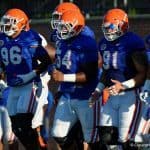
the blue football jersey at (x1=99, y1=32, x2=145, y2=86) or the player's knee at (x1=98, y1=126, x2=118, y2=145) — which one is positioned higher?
the blue football jersey at (x1=99, y1=32, x2=145, y2=86)

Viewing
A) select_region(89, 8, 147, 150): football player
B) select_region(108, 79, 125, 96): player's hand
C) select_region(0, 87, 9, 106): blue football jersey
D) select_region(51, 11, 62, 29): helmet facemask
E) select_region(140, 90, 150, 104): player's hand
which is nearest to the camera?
select_region(108, 79, 125, 96): player's hand

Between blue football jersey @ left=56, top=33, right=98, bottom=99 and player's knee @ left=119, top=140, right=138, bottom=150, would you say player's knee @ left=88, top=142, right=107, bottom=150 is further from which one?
blue football jersey @ left=56, top=33, right=98, bottom=99

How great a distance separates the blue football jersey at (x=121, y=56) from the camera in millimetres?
5543

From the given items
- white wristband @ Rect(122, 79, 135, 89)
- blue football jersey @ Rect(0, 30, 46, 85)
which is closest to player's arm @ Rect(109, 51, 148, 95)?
white wristband @ Rect(122, 79, 135, 89)

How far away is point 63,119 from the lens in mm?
5801

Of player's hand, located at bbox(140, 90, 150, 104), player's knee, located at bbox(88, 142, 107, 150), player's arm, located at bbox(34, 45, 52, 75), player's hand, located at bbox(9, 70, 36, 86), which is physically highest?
player's arm, located at bbox(34, 45, 52, 75)

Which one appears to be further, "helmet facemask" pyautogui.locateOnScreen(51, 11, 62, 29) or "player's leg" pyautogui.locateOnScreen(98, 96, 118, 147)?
"helmet facemask" pyautogui.locateOnScreen(51, 11, 62, 29)

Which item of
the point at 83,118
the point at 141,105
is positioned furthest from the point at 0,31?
the point at 141,105

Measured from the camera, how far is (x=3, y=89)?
6.50 meters

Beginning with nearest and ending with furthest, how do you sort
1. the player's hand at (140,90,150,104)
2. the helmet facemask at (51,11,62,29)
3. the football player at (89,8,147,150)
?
1. the football player at (89,8,147,150)
2. the player's hand at (140,90,150,104)
3. the helmet facemask at (51,11,62,29)

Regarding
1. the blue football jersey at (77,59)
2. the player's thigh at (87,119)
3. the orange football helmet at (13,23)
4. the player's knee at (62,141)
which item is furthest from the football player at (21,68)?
the player's thigh at (87,119)

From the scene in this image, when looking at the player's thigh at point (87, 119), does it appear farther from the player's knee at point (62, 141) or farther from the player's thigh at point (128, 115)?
the player's thigh at point (128, 115)

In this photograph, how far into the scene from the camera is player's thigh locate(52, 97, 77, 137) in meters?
5.78

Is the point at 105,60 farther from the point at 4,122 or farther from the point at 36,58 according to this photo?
the point at 4,122
